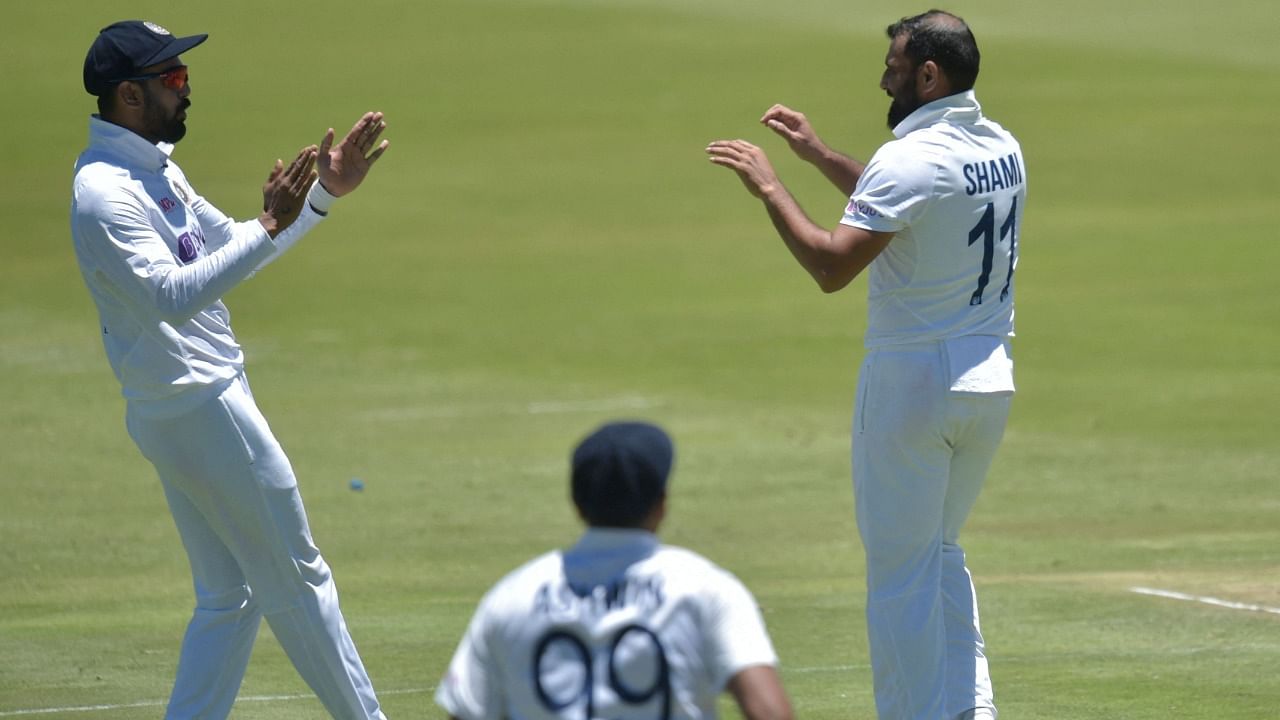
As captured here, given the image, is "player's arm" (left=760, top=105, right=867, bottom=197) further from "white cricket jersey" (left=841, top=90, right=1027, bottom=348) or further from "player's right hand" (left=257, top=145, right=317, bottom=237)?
"player's right hand" (left=257, top=145, right=317, bottom=237)

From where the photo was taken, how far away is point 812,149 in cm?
819

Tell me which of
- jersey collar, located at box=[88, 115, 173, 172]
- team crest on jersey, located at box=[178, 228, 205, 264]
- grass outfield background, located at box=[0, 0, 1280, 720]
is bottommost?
grass outfield background, located at box=[0, 0, 1280, 720]

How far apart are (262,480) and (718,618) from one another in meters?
3.10

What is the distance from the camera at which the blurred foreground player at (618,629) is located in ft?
16.6

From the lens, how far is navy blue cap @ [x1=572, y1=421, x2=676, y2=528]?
5168mm

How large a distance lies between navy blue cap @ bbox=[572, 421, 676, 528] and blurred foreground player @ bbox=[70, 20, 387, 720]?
8.56ft

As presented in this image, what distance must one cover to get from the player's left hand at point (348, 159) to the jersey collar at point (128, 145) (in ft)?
2.09

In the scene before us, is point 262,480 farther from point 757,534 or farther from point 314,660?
point 757,534

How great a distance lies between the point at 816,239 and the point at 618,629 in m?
2.55

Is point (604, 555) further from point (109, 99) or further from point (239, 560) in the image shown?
point (109, 99)

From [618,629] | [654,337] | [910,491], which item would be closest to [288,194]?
[910,491]

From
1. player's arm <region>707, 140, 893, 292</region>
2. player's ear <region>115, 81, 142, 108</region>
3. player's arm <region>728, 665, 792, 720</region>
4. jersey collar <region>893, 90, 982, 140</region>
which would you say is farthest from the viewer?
player's ear <region>115, 81, 142, 108</region>

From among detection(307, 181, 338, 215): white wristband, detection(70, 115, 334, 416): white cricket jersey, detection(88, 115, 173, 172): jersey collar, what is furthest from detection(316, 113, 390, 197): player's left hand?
detection(88, 115, 173, 172): jersey collar

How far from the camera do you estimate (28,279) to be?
97.6 feet
